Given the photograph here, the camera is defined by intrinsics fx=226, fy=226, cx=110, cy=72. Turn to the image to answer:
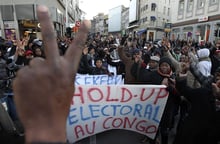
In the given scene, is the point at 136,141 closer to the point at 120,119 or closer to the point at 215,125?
the point at 120,119

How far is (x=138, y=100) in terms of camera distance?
3459mm

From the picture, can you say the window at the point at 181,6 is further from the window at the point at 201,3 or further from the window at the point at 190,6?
the window at the point at 201,3

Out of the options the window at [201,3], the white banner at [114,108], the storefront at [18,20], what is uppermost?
the window at [201,3]

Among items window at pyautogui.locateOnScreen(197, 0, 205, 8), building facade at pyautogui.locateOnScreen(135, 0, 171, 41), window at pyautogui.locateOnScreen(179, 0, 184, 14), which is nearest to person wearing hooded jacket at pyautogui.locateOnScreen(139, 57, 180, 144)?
window at pyautogui.locateOnScreen(197, 0, 205, 8)

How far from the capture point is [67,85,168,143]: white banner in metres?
3.37

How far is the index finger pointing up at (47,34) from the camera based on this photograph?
3.01ft

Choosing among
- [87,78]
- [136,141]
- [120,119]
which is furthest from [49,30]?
[87,78]

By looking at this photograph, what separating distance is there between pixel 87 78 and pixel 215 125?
9.86 feet

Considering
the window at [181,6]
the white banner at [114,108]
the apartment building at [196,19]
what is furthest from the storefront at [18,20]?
the window at [181,6]

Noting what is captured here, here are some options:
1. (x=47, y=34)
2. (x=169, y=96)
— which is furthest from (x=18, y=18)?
(x=47, y=34)

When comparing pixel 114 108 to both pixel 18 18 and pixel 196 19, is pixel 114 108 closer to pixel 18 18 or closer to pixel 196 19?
pixel 18 18

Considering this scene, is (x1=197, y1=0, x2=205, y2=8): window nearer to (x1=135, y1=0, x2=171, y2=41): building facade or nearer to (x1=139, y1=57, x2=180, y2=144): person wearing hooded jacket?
(x1=135, y1=0, x2=171, y2=41): building facade

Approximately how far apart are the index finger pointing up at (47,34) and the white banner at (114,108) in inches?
93.5

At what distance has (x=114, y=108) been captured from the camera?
3506mm
